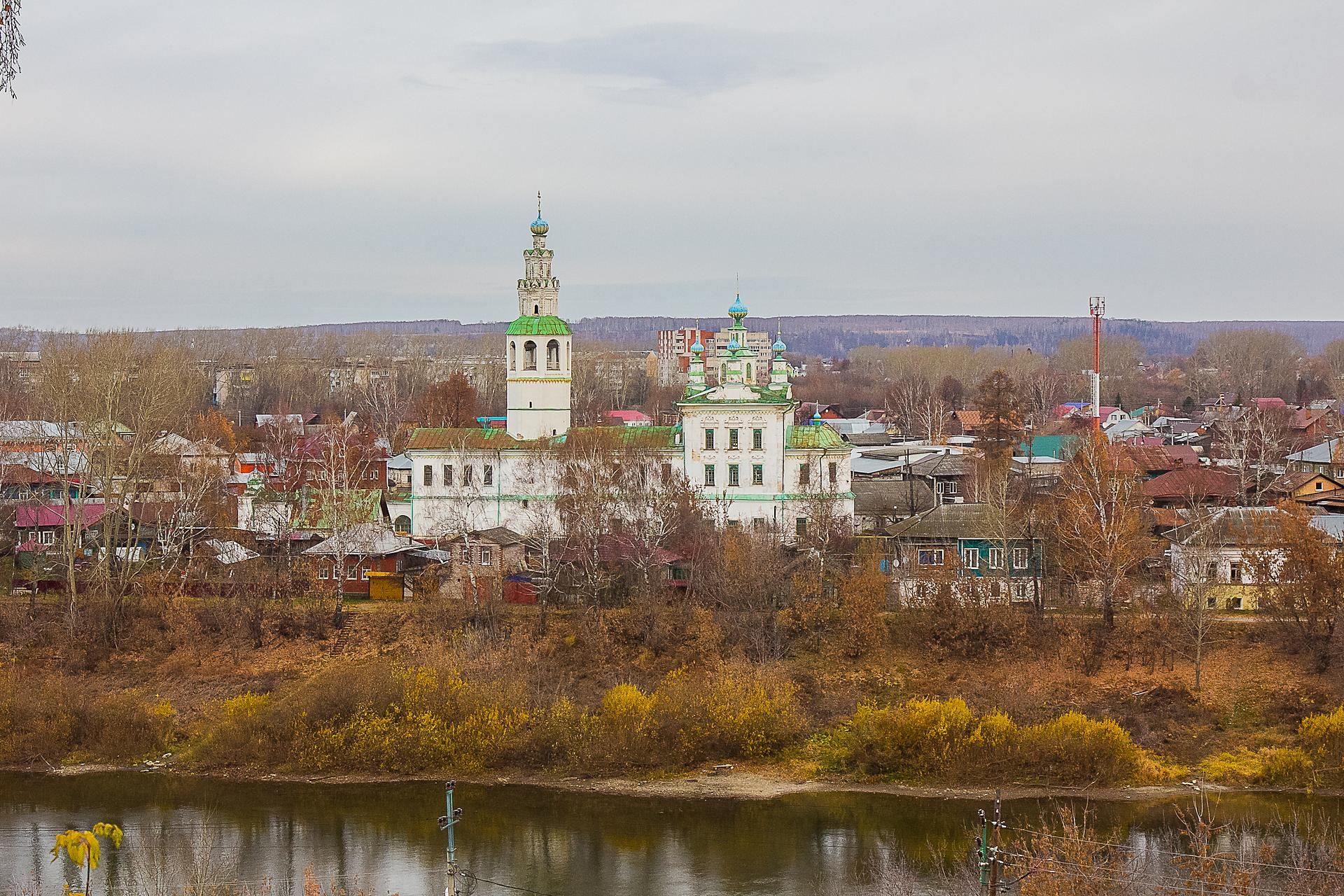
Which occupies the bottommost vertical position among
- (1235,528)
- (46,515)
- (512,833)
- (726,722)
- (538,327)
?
(512,833)

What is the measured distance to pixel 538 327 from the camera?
1369 inches

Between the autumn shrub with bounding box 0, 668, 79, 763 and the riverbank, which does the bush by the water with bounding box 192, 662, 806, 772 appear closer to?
the riverbank

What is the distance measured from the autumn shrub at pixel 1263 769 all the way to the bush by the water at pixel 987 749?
74cm

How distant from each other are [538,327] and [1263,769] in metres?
18.4

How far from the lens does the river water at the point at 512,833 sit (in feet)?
61.1

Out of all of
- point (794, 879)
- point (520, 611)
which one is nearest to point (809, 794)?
point (794, 879)

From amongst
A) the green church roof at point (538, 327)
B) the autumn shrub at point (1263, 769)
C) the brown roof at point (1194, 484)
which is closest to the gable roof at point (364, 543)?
the green church roof at point (538, 327)

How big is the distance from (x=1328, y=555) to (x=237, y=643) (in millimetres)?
19302

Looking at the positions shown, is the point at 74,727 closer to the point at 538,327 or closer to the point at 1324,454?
the point at 538,327

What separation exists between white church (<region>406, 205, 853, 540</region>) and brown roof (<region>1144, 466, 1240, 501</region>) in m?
8.88

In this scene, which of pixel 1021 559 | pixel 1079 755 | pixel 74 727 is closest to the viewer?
pixel 1079 755

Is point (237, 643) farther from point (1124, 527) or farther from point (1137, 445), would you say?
point (1137, 445)

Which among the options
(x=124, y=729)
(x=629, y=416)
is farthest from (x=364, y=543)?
(x=629, y=416)

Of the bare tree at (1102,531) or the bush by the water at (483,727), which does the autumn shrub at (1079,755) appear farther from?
the bare tree at (1102,531)
